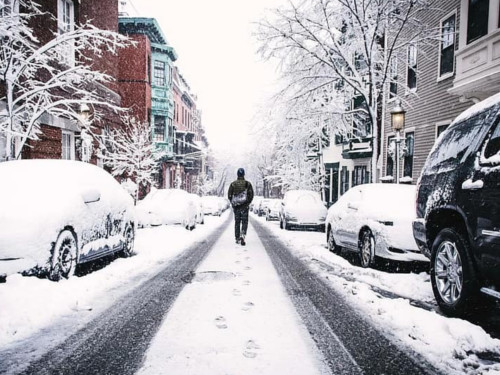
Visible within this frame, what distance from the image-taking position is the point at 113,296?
4.95 metres

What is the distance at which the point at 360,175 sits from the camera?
24.0 m

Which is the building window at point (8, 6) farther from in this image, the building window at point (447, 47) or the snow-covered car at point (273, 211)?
the snow-covered car at point (273, 211)

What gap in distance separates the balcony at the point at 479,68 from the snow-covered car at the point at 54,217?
8.81m

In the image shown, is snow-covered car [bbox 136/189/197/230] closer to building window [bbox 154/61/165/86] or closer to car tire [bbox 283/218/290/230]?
car tire [bbox 283/218/290/230]

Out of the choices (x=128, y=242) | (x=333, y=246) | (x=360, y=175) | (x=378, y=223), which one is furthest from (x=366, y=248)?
(x=360, y=175)

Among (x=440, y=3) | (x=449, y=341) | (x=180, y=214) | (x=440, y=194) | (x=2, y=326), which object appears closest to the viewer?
(x=449, y=341)

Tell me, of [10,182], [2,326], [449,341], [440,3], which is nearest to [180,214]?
[10,182]

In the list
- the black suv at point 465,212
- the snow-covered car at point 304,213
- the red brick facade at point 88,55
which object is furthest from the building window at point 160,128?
the black suv at point 465,212

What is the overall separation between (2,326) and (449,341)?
153 inches

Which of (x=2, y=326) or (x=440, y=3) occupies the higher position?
(x=440, y=3)

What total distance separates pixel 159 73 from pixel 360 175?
18125 millimetres

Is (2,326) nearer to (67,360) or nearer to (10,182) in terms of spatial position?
(67,360)

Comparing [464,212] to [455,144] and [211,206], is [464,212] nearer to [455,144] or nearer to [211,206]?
[455,144]

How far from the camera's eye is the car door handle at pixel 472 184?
3667 mm
